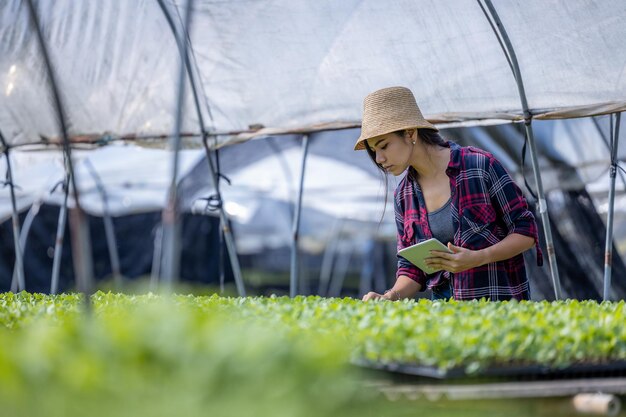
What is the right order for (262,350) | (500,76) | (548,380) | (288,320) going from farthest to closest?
(500,76) → (288,320) → (548,380) → (262,350)

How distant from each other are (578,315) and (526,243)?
1.33 meters

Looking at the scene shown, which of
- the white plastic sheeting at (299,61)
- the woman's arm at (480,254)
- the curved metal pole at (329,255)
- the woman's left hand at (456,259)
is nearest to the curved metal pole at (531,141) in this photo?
the white plastic sheeting at (299,61)

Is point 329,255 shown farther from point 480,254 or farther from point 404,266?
point 480,254

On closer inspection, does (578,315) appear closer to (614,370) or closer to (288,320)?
(614,370)

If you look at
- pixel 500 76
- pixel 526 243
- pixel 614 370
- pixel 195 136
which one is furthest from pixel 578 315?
pixel 195 136

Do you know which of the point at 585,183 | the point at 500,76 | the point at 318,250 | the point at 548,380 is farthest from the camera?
the point at 318,250

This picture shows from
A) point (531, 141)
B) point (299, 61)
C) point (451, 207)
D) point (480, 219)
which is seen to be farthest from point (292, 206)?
point (480, 219)

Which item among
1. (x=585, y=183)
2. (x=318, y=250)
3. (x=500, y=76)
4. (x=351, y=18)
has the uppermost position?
(x=351, y=18)

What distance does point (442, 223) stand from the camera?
15.0 ft

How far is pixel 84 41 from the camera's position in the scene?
26.1ft

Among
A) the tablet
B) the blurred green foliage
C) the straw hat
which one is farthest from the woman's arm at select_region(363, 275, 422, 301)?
the blurred green foliage

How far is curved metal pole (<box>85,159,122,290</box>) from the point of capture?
1261 centimetres

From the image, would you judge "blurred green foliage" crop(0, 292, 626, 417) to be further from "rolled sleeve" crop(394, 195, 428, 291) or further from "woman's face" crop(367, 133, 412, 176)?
"rolled sleeve" crop(394, 195, 428, 291)

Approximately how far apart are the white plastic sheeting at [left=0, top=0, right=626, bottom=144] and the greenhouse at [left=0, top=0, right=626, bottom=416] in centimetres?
2
